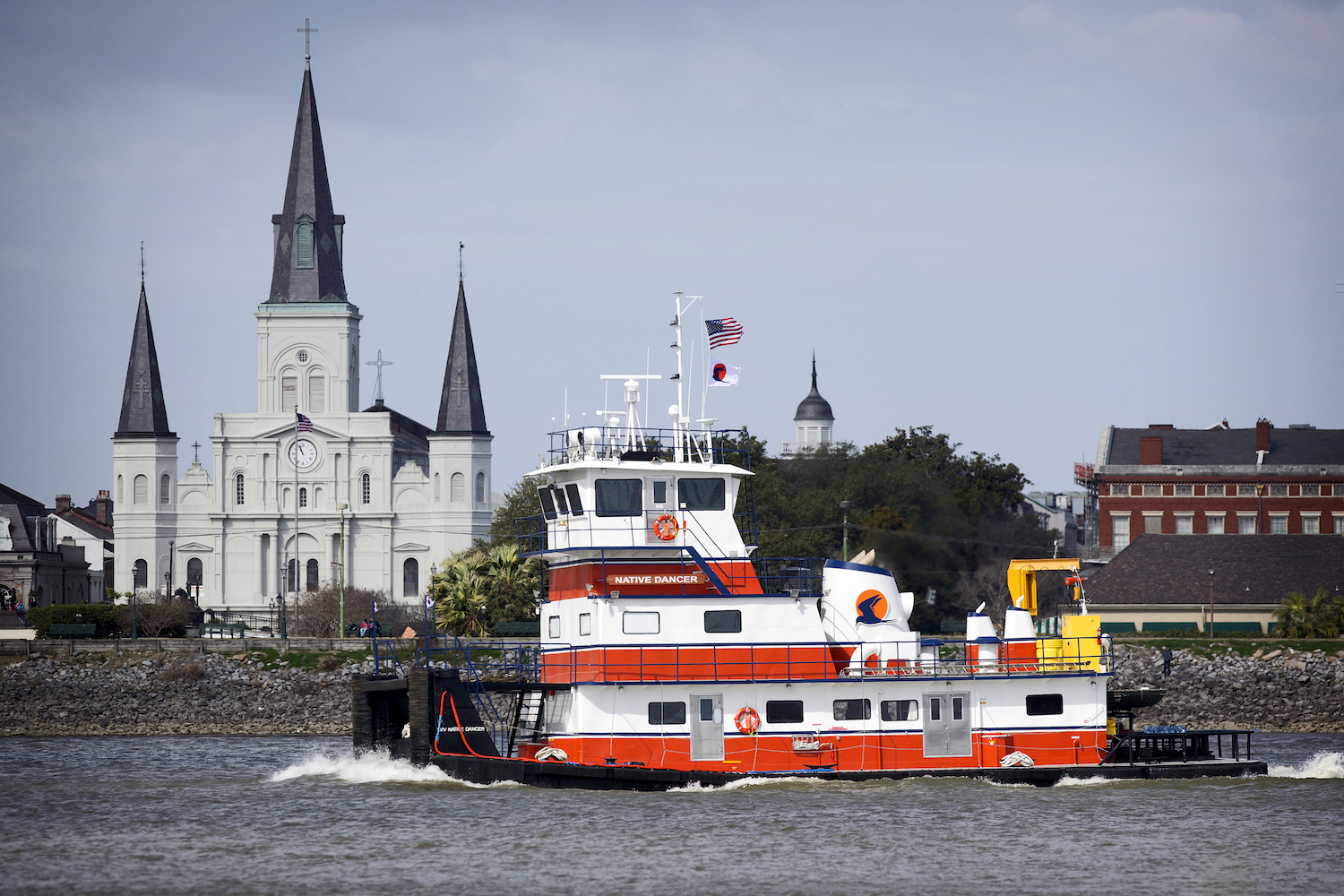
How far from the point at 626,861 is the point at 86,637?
38979 millimetres

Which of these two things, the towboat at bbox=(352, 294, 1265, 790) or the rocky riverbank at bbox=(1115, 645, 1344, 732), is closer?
the towboat at bbox=(352, 294, 1265, 790)

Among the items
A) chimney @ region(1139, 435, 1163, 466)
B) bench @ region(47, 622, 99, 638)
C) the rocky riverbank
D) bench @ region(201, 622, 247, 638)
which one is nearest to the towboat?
the rocky riverbank

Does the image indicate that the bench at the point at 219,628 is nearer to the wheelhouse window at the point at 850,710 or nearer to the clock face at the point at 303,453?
Answer: the clock face at the point at 303,453

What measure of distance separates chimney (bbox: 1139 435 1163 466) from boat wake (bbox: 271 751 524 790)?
55.9 metres

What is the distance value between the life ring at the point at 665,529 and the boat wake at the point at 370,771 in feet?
16.7

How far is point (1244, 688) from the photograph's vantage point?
4994 centimetres

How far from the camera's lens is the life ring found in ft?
93.4

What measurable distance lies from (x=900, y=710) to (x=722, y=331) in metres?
8.14

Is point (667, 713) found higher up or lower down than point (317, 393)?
lower down

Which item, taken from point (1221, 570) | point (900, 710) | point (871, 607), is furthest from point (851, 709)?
point (1221, 570)

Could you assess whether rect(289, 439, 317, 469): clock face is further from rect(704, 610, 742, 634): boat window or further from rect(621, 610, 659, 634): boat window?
rect(704, 610, 742, 634): boat window

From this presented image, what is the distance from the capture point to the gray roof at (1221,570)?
6206cm

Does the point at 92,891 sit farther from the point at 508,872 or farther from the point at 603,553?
the point at 603,553

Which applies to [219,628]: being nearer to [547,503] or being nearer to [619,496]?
[547,503]
